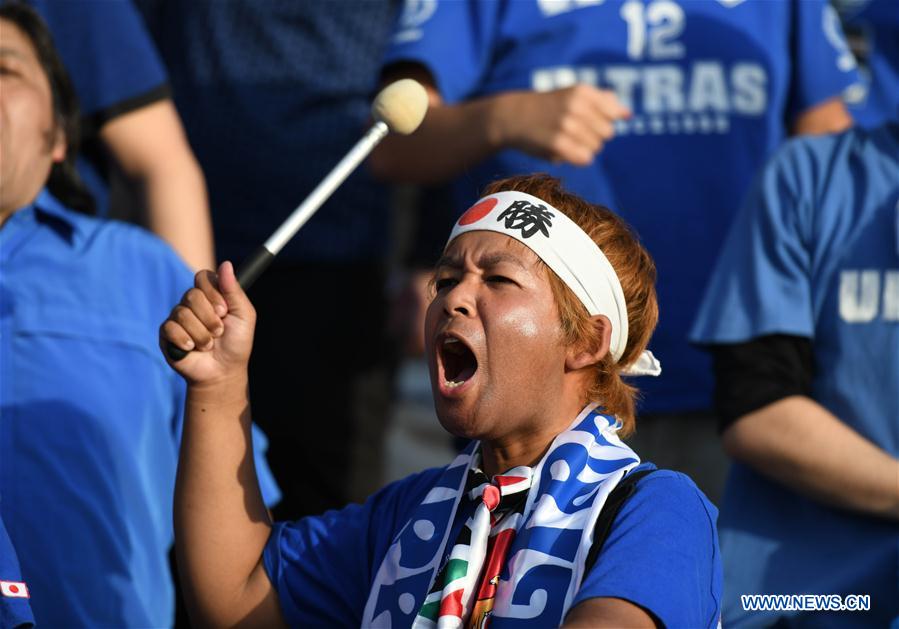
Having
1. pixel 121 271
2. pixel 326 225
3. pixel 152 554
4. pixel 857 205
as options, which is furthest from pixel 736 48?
pixel 152 554

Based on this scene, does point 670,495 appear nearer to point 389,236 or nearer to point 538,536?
point 538,536

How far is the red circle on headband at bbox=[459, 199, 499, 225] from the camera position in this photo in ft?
8.61

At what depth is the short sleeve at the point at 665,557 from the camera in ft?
7.11

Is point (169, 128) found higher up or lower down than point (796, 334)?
higher up

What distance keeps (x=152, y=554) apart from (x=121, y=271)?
632mm

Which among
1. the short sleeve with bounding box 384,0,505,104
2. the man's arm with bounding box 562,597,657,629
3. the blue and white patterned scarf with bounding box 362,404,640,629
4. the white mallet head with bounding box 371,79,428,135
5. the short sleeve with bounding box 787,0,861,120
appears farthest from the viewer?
the short sleeve with bounding box 787,0,861,120

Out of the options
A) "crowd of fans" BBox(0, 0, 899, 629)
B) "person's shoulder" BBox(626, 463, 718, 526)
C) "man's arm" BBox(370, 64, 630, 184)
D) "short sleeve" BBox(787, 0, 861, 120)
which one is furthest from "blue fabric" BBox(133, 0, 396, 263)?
"person's shoulder" BBox(626, 463, 718, 526)

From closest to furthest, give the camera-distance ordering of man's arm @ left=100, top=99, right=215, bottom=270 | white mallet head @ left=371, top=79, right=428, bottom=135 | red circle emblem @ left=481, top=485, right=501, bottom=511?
red circle emblem @ left=481, top=485, right=501, bottom=511, white mallet head @ left=371, top=79, right=428, bottom=135, man's arm @ left=100, top=99, right=215, bottom=270

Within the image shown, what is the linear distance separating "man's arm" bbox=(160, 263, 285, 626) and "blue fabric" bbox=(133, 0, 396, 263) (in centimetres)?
173

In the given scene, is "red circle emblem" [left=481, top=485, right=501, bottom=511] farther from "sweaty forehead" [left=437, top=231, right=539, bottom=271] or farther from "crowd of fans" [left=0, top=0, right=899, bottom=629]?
"crowd of fans" [left=0, top=0, right=899, bottom=629]

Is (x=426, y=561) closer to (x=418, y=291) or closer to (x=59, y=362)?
(x=59, y=362)

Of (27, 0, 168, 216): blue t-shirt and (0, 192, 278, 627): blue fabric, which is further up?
(27, 0, 168, 216): blue t-shirt

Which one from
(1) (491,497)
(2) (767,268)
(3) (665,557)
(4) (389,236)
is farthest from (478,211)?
(4) (389,236)

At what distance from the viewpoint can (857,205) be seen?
3.25m
